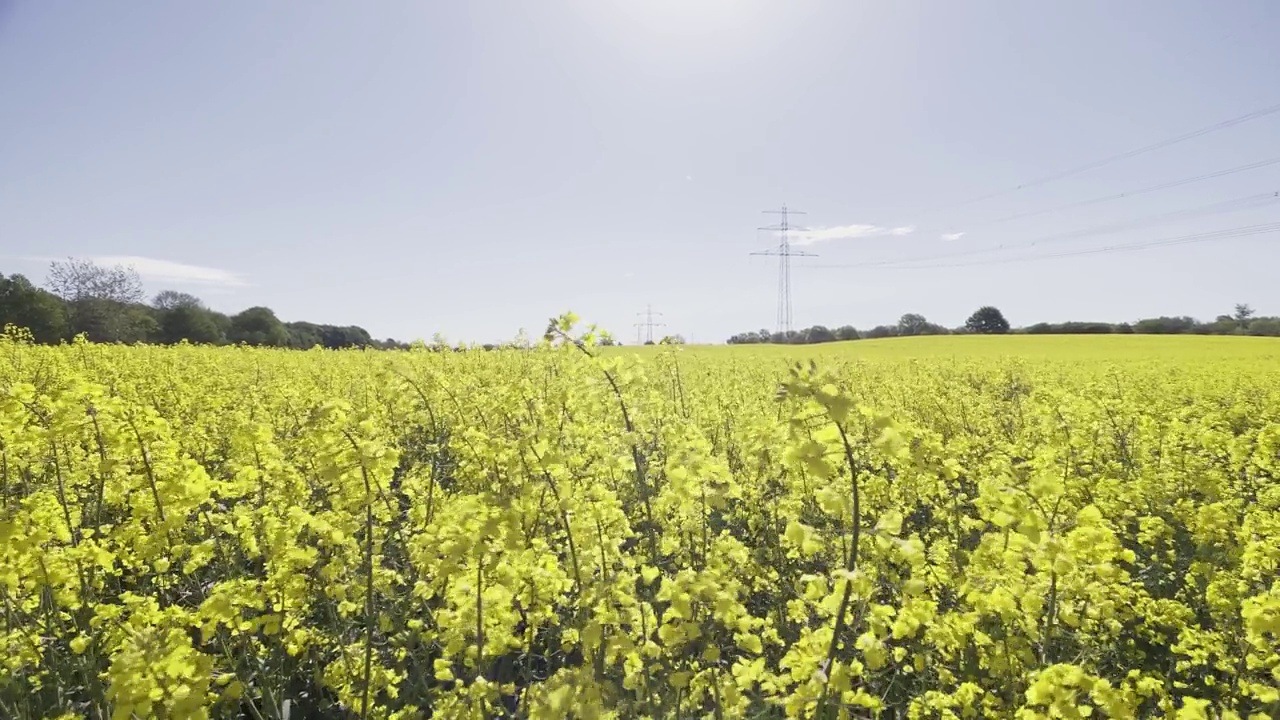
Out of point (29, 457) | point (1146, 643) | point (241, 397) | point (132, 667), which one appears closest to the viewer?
point (132, 667)

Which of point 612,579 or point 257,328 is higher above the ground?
point 257,328

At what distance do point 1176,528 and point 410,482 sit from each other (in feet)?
21.4

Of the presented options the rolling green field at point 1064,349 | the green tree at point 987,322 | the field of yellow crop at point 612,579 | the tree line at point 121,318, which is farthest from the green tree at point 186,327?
the green tree at point 987,322

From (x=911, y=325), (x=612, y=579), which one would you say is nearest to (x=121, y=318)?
(x=612, y=579)

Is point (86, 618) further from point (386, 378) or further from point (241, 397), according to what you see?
point (241, 397)

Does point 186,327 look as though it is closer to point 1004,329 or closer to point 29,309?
point 29,309

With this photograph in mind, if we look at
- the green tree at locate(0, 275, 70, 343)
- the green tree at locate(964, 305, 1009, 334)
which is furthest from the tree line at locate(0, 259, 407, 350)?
the green tree at locate(964, 305, 1009, 334)

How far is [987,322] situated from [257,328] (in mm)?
73844

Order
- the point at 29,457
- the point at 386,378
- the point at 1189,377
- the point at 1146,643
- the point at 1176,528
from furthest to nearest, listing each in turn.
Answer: the point at 1189,377 < the point at 1176,528 < the point at 29,457 < the point at 1146,643 < the point at 386,378

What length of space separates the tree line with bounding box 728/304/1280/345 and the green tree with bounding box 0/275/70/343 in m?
51.9

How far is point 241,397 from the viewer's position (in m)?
9.98

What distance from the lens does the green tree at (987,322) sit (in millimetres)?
66438

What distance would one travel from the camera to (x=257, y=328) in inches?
2005

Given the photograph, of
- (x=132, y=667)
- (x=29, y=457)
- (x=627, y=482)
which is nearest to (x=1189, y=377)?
(x=627, y=482)
